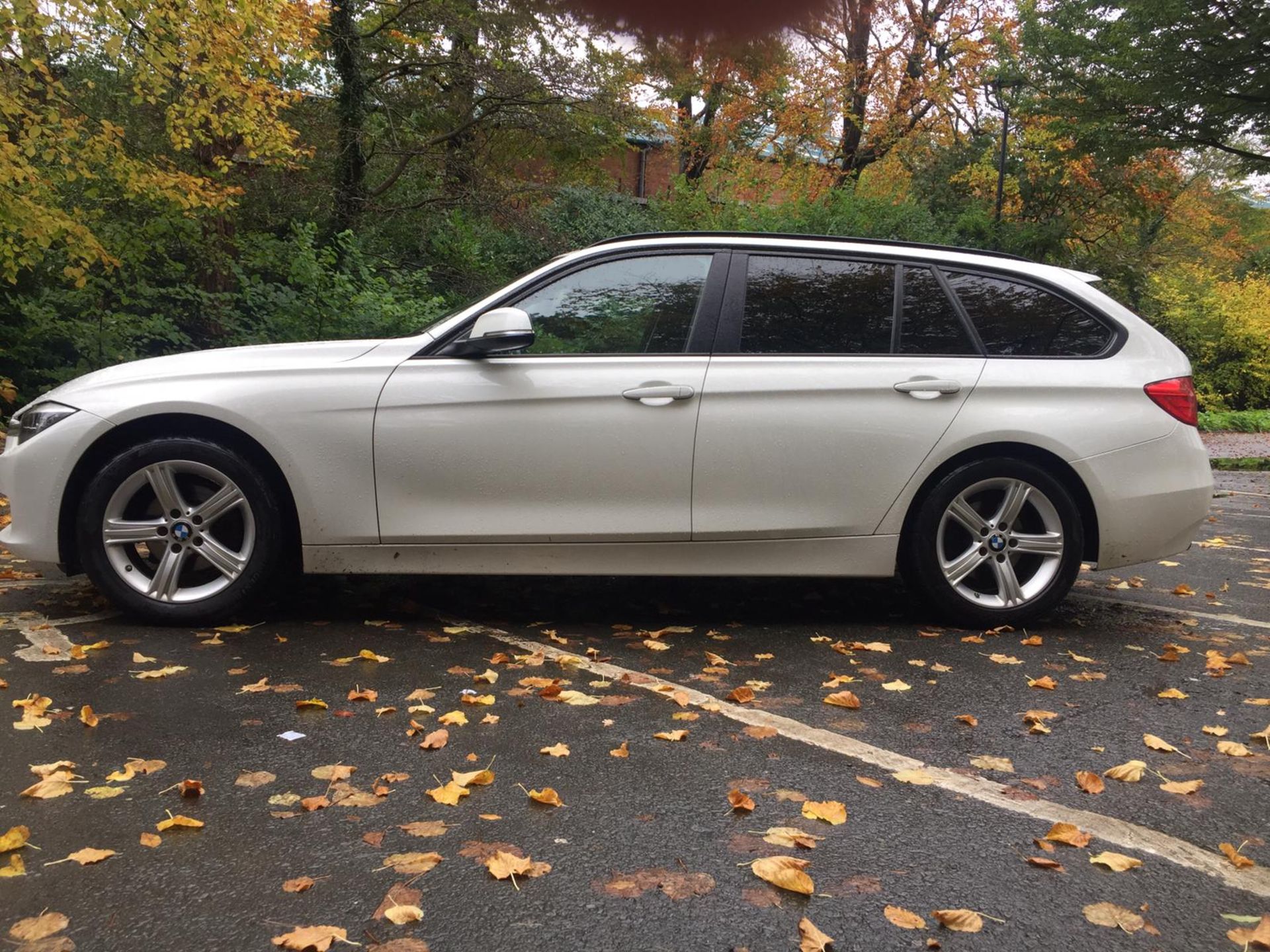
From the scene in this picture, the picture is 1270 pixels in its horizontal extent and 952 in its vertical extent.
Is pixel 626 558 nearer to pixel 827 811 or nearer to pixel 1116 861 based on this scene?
pixel 827 811

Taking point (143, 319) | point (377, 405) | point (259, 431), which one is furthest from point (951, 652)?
point (143, 319)

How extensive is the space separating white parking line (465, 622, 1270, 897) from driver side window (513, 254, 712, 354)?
56.4 inches

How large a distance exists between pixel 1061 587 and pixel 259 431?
3.60 meters

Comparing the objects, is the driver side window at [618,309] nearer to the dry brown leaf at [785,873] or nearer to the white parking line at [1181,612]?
the dry brown leaf at [785,873]

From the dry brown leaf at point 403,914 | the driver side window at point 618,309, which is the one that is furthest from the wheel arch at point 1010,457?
the dry brown leaf at point 403,914

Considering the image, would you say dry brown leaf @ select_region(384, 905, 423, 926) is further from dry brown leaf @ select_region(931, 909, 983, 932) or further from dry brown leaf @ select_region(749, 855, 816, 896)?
dry brown leaf @ select_region(931, 909, 983, 932)

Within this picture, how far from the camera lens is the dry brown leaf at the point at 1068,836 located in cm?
272

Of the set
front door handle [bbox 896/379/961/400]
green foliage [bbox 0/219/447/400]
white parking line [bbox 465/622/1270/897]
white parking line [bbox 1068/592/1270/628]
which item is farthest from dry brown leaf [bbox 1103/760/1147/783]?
green foliage [bbox 0/219/447/400]

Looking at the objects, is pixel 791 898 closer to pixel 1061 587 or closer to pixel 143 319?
pixel 1061 587

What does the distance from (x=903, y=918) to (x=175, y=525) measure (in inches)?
136

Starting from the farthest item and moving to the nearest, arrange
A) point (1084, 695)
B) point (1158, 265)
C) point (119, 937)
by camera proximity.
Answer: point (1158, 265)
point (1084, 695)
point (119, 937)

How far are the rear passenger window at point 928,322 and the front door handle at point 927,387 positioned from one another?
177mm

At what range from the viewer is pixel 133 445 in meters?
4.56

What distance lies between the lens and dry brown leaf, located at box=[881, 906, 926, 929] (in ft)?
7.57
